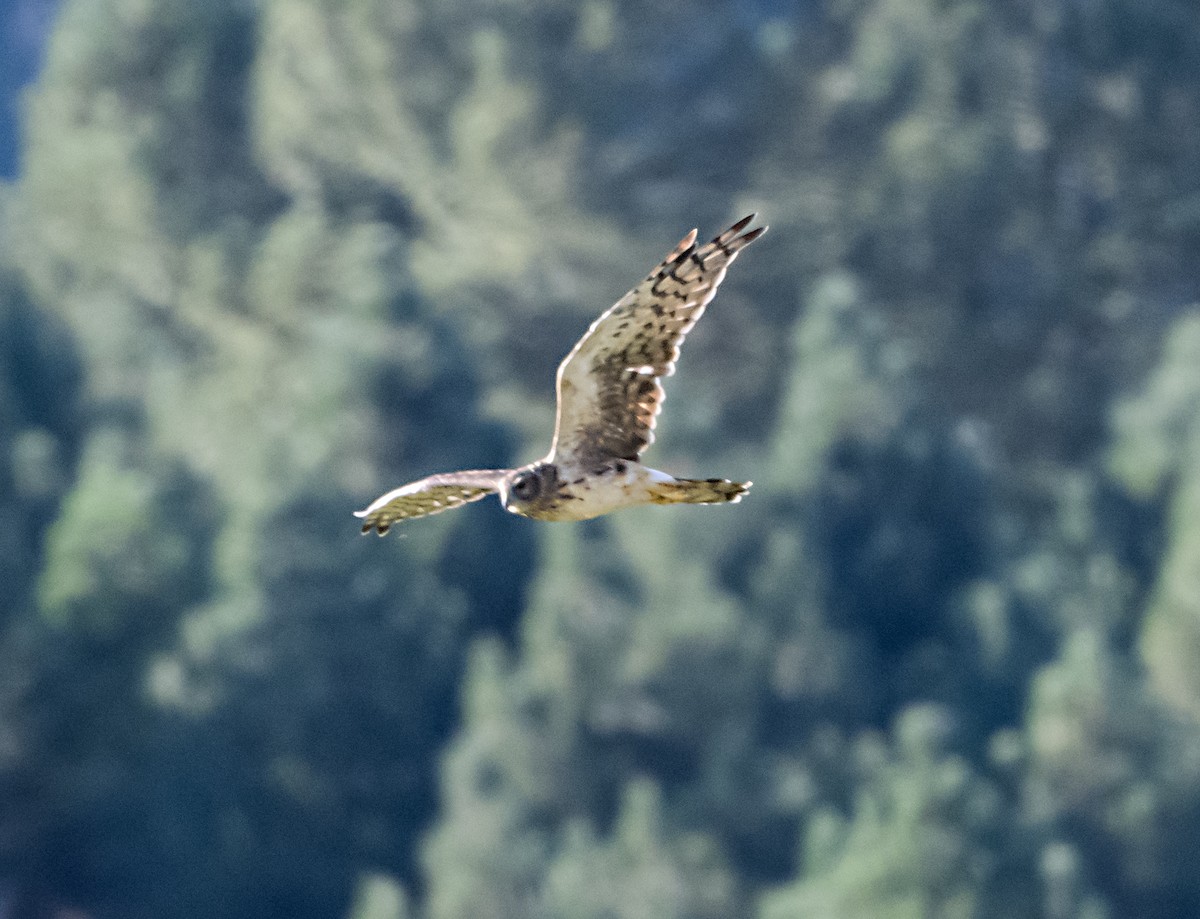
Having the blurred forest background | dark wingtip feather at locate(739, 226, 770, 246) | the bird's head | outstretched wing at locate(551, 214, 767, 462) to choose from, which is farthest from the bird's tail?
the blurred forest background

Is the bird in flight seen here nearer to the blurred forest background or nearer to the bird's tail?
the bird's tail

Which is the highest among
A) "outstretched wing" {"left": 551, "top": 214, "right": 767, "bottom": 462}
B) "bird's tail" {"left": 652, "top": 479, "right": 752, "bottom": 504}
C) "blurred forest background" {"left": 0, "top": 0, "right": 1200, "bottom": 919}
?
"blurred forest background" {"left": 0, "top": 0, "right": 1200, "bottom": 919}

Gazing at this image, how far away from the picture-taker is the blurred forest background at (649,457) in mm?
18531

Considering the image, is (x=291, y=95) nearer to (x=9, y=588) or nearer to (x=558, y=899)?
(x=9, y=588)

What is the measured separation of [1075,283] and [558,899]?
939 cm

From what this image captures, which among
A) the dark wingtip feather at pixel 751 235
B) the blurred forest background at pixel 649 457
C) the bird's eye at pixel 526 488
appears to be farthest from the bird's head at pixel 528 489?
the blurred forest background at pixel 649 457

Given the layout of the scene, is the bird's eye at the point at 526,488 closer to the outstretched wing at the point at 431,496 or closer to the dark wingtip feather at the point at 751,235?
the outstretched wing at the point at 431,496

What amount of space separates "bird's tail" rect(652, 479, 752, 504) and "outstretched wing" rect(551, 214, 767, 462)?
141 millimetres

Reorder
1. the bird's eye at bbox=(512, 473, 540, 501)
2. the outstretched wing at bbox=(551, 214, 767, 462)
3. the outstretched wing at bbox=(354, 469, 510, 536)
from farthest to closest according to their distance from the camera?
1. the outstretched wing at bbox=(354, 469, 510, 536)
2. the bird's eye at bbox=(512, 473, 540, 501)
3. the outstretched wing at bbox=(551, 214, 767, 462)

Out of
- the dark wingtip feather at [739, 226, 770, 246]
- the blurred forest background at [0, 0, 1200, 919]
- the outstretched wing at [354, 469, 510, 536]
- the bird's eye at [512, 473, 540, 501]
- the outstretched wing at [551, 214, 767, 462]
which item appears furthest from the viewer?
the blurred forest background at [0, 0, 1200, 919]

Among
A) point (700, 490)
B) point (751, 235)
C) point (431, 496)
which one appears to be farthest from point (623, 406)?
point (431, 496)

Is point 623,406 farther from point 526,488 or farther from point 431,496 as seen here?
point 431,496

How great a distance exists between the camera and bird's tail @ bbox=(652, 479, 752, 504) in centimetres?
533

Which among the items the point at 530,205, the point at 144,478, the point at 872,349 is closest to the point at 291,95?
the point at 530,205
